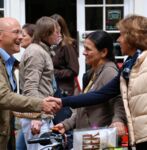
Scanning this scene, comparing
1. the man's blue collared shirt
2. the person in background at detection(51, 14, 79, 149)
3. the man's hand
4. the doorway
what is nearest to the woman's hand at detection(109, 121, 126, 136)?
the man's hand

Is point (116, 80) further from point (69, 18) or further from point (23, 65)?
point (69, 18)

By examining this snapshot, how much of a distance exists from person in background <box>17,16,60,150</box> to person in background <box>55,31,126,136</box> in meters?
0.99

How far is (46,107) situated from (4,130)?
39 cm

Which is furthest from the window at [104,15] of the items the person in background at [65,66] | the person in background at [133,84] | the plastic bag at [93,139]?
the plastic bag at [93,139]

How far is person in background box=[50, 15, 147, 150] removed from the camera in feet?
16.2

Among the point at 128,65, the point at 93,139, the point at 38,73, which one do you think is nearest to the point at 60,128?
the point at 93,139

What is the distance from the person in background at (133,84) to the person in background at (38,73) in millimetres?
1329

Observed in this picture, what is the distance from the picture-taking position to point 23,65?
687cm

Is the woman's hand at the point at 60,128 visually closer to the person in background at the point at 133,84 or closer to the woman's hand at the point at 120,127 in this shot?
the person in background at the point at 133,84

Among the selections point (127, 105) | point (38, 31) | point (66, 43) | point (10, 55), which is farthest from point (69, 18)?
point (127, 105)

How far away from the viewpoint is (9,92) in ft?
17.6

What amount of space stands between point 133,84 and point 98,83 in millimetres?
610

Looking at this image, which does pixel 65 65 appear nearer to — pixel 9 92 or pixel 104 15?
pixel 104 15

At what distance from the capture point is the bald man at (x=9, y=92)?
538 cm
